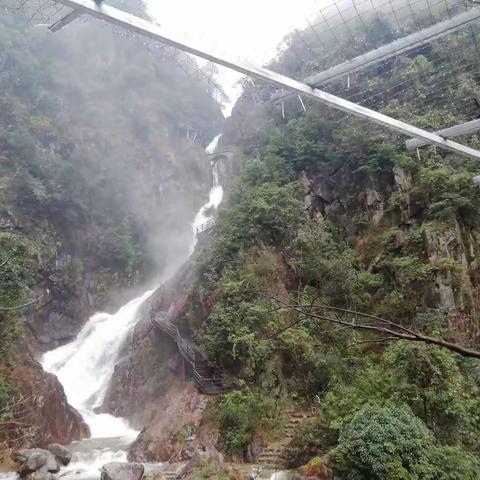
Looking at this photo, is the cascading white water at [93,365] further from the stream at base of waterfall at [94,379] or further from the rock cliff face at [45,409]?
the rock cliff face at [45,409]

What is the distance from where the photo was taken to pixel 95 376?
749 inches

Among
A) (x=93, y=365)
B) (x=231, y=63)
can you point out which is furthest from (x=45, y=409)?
(x=231, y=63)

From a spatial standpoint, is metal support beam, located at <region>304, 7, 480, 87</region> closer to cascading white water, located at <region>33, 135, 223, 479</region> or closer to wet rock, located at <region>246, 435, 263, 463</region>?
wet rock, located at <region>246, 435, 263, 463</region>

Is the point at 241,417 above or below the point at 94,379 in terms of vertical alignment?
below

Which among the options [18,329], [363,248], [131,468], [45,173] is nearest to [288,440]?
[131,468]

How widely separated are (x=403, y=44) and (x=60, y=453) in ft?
41.5

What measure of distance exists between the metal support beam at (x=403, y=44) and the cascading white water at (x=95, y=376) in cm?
1040

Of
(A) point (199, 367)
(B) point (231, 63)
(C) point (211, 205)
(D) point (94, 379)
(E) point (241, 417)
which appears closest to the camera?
(B) point (231, 63)

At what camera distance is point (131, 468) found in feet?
31.3

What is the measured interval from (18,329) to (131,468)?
675cm

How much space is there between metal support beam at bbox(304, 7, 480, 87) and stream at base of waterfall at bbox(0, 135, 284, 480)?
31.6 feet

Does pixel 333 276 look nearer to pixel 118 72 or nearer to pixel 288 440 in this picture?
pixel 288 440

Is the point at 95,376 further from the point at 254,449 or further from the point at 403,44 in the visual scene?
the point at 403,44

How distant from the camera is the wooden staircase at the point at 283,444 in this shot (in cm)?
959
